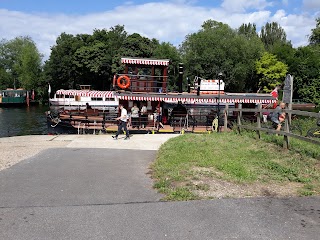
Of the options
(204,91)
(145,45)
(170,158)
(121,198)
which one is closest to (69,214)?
(121,198)

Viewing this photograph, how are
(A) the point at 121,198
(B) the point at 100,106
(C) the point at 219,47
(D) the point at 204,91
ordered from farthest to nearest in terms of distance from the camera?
(C) the point at 219,47 < (B) the point at 100,106 < (D) the point at 204,91 < (A) the point at 121,198

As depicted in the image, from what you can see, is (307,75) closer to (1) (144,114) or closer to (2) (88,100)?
(2) (88,100)

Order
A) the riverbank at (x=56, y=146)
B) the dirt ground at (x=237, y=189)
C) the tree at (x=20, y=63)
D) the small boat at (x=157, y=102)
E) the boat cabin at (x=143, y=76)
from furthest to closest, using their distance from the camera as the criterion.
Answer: the tree at (x=20, y=63), the boat cabin at (x=143, y=76), the small boat at (x=157, y=102), the riverbank at (x=56, y=146), the dirt ground at (x=237, y=189)

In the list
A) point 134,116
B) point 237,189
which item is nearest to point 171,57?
point 134,116

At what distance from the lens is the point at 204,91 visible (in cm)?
2530

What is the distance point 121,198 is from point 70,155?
17.7 feet

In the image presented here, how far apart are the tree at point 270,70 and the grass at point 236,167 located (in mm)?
52879

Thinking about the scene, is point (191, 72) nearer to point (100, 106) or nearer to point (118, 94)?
Answer: point (100, 106)

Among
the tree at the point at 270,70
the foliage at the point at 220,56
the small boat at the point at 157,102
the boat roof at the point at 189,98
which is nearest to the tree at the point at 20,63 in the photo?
the foliage at the point at 220,56

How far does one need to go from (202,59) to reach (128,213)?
50.4 meters

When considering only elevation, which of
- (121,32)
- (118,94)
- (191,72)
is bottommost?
(118,94)

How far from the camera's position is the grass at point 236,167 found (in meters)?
6.52

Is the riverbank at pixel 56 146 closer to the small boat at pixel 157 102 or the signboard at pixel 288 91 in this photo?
the signboard at pixel 288 91

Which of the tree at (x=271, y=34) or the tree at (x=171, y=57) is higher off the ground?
the tree at (x=271, y=34)
